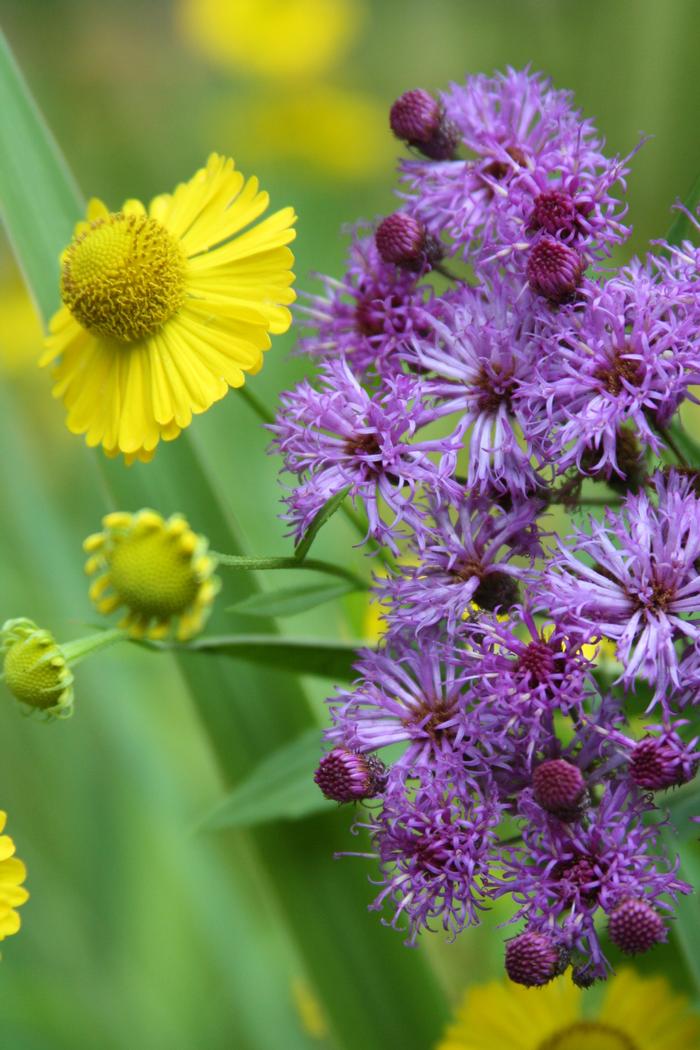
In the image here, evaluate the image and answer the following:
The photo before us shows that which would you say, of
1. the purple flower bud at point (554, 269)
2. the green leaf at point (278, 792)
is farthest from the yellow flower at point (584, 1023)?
the purple flower bud at point (554, 269)

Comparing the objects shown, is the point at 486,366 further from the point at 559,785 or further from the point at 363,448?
the point at 559,785

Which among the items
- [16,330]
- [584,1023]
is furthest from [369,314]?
[16,330]

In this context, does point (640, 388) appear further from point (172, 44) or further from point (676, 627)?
point (172, 44)

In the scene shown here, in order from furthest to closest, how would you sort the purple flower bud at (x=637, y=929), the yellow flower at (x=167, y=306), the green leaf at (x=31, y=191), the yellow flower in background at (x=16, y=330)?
the yellow flower in background at (x=16, y=330) < the green leaf at (x=31, y=191) < the yellow flower at (x=167, y=306) < the purple flower bud at (x=637, y=929)

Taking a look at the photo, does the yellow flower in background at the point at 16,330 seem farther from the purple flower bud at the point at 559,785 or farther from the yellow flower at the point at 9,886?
the purple flower bud at the point at 559,785

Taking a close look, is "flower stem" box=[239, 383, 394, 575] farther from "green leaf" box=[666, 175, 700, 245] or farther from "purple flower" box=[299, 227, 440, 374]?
"green leaf" box=[666, 175, 700, 245]

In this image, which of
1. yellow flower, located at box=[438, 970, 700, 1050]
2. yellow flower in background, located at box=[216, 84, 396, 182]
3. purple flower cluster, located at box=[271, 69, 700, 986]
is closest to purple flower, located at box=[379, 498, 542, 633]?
purple flower cluster, located at box=[271, 69, 700, 986]

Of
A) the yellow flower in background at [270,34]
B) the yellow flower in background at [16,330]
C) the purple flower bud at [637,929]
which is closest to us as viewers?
the purple flower bud at [637,929]
